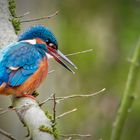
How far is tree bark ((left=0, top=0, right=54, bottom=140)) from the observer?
4309 mm

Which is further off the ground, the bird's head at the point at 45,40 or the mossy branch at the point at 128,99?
the bird's head at the point at 45,40

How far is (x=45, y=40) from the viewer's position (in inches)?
224

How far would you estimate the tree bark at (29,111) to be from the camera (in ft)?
14.1

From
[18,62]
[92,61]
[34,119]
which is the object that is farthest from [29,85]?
[92,61]

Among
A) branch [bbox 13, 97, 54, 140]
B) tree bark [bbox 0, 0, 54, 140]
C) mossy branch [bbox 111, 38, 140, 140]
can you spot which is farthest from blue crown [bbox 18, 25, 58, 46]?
branch [bbox 13, 97, 54, 140]

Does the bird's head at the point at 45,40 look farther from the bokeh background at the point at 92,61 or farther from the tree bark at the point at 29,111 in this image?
the bokeh background at the point at 92,61

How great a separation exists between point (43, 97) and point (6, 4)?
154 inches

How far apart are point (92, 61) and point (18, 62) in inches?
173

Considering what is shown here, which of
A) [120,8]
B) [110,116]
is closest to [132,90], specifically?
[110,116]

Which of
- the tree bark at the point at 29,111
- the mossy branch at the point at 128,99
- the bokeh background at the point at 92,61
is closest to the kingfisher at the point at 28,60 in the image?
the tree bark at the point at 29,111

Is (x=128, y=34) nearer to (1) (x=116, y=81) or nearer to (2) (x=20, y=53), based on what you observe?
(1) (x=116, y=81)

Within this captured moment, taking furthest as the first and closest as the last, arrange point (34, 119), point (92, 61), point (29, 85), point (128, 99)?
point (92, 61), point (128, 99), point (29, 85), point (34, 119)

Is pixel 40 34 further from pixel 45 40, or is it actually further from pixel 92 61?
pixel 92 61

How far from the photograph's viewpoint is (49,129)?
169 inches
